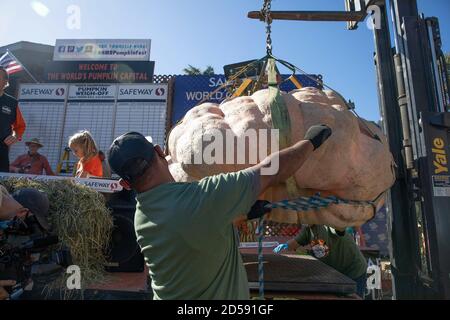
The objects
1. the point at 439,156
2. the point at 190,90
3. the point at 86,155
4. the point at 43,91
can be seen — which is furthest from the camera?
the point at 43,91

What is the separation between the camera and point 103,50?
11281 millimetres

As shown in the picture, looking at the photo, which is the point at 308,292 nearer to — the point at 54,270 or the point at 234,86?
the point at 234,86

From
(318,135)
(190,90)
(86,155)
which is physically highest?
(190,90)

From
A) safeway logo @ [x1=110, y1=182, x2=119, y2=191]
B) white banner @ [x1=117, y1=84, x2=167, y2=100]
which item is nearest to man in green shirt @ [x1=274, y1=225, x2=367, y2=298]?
safeway logo @ [x1=110, y1=182, x2=119, y2=191]

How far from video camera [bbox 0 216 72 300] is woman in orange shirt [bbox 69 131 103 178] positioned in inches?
56.5

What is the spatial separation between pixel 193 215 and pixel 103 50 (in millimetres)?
11048

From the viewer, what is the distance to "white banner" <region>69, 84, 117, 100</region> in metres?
9.88

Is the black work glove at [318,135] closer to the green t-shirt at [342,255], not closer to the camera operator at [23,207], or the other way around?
the green t-shirt at [342,255]

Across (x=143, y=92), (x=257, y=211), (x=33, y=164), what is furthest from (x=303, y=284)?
(x=143, y=92)

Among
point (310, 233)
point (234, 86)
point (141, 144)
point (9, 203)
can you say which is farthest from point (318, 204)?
point (9, 203)

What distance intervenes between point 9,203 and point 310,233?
A: 301 centimetres

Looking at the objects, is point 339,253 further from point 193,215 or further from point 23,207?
point 23,207

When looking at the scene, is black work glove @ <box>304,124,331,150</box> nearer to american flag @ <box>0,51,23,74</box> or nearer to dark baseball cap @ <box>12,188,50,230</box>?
dark baseball cap @ <box>12,188,50,230</box>
